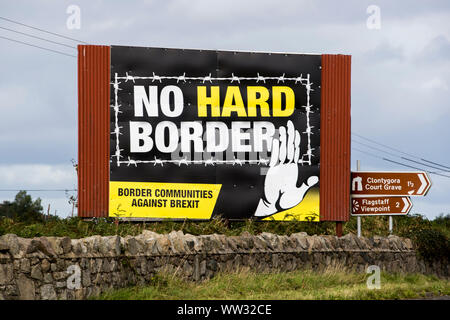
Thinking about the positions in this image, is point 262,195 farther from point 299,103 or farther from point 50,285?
point 50,285

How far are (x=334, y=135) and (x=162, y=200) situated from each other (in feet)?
20.8

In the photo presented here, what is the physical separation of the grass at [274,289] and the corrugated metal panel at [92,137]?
220 inches

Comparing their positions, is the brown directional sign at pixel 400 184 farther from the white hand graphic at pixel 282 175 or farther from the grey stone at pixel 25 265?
the grey stone at pixel 25 265

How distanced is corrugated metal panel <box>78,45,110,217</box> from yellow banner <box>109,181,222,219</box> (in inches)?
16.9

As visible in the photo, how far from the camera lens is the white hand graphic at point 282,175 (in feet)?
75.9

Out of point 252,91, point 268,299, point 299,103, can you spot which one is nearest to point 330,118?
point 299,103

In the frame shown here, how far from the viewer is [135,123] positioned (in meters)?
22.4

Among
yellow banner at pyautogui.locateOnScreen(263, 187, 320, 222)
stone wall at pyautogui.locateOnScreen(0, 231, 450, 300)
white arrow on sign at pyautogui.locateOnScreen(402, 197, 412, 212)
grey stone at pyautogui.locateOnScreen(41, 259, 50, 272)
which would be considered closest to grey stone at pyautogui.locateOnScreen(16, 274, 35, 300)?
stone wall at pyautogui.locateOnScreen(0, 231, 450, 300)

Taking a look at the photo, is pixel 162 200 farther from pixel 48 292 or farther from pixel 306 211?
pixel 48 292

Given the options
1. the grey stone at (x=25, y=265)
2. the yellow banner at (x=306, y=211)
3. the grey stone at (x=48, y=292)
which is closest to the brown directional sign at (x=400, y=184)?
the yellow banner at (x=306, y=211)

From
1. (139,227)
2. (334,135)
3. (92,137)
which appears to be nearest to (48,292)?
(139,227)

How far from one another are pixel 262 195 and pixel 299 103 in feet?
11.1
